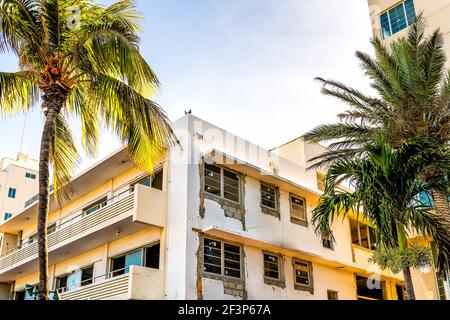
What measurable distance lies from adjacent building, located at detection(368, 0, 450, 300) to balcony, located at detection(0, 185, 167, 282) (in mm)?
13852

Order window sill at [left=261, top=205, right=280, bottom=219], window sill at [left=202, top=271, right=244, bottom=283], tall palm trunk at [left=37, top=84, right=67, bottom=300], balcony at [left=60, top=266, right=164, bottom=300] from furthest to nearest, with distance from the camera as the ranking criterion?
window sill at [left=261, top=205, right=280, bottom=219], window sill at [left=202, top=271, right=244, bottom=283], balcony at [left=60, top=266, right=164, bottom=300], tall palm trunk at [left=37, top=84, right=67, bottom=300]

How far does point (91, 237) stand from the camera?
1888cm

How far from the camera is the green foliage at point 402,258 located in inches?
476

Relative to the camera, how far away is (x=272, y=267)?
18641 mm

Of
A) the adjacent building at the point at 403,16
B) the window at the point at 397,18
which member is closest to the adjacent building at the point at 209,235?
the adjacent building at the point at 403,16

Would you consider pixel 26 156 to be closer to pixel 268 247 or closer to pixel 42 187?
pixel 268 247

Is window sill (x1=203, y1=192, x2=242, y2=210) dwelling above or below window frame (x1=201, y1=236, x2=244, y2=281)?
above

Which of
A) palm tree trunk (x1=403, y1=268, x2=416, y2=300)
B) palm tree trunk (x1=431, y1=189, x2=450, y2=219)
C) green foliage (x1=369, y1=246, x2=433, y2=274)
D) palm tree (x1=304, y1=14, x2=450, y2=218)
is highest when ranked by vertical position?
palm tree (x1=304, y1=14, x2=450, y2=218)

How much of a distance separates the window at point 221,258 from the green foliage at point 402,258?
562 centimetres

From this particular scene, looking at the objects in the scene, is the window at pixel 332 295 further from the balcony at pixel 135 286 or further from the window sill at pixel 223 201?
the balcony at pixel 135 286

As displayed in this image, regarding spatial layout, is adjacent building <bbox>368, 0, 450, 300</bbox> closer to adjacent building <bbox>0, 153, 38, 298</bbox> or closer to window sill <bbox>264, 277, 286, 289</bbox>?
window sill <bbox>264, 277, 286, 289</bbox>

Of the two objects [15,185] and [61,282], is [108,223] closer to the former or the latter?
[61,282]

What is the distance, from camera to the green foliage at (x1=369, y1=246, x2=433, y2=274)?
12078 mm

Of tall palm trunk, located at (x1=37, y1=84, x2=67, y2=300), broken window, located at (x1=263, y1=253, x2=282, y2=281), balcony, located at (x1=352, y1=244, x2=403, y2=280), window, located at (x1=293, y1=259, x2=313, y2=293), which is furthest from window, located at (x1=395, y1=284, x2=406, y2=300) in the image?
tall palm trunk, located at (x1=37, y1=84, x2=67, y2=300)
